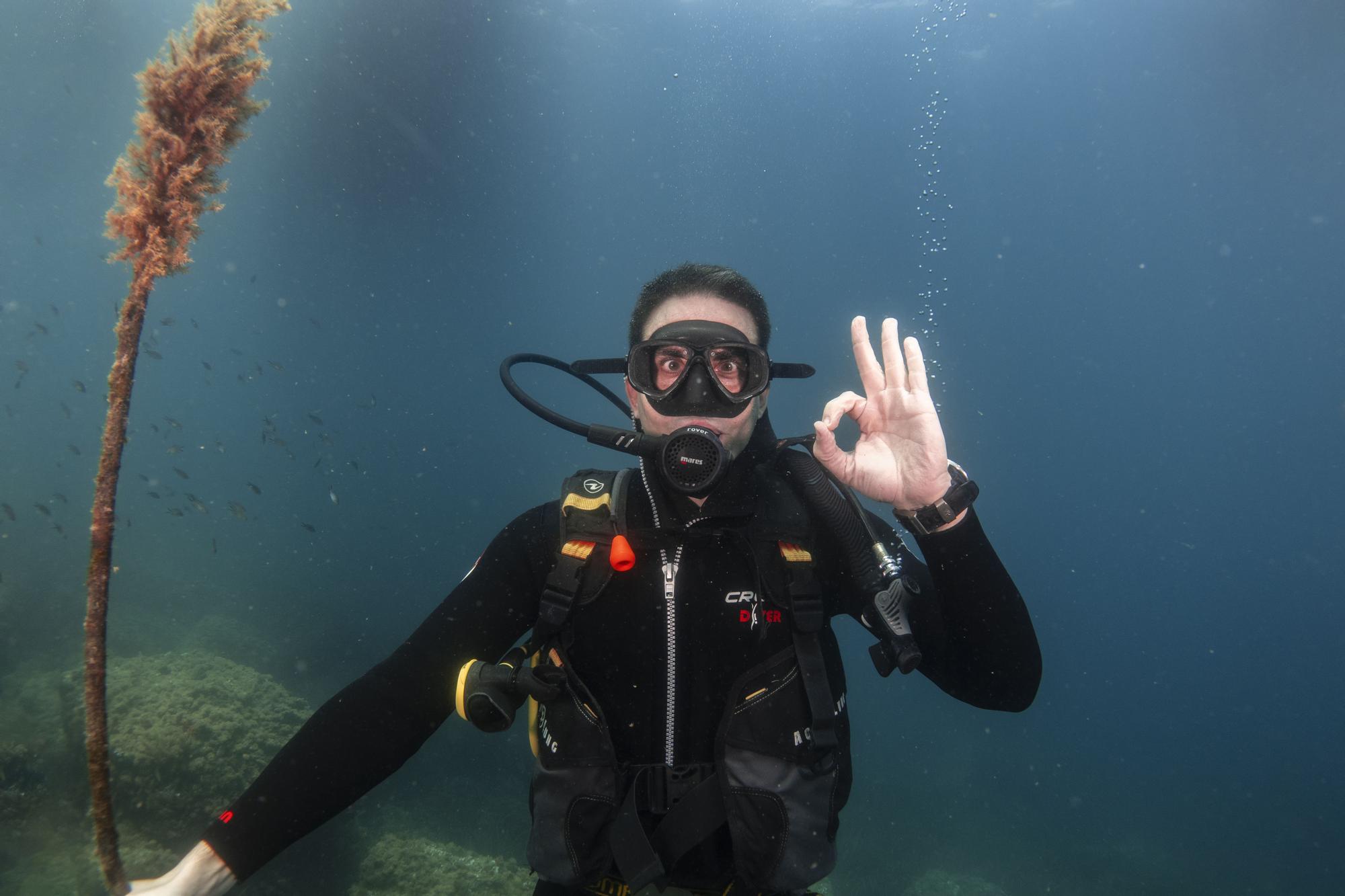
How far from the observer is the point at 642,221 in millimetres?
47312

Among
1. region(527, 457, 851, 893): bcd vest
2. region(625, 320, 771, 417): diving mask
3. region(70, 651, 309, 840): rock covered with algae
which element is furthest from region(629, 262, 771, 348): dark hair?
region(70, 651, 309, 840): rock covered with algae

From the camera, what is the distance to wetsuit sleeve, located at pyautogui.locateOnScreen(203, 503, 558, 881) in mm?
1835

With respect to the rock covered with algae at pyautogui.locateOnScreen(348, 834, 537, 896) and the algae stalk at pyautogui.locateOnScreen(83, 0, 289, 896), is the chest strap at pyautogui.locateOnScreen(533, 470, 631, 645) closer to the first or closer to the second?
the algae stalk at pyautogui.locateOnScreen(83, 0, 289, 896)

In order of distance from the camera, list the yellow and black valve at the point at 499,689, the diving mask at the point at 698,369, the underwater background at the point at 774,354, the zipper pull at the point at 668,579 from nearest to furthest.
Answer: the yellow and black valve at the point at 499,689 < the zipper pull at the point at 668,579 < the diving mask at the point at 698,369 < the underwater background at the point at 774,354

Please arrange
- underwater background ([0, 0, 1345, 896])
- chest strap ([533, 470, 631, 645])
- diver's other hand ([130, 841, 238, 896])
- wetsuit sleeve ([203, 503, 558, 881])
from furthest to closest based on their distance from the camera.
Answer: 1. underwater background ([0, 0, 1345, 896])
2. chest strap ([533, 470, 631, 645])
3. wetsuit sleeve ([203, 503, 558, 881])
4. diver's other hand ([130, 841, 238, 896])

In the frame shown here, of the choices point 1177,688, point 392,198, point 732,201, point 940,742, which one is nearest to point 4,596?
point 392,198

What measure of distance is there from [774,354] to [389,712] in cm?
7343

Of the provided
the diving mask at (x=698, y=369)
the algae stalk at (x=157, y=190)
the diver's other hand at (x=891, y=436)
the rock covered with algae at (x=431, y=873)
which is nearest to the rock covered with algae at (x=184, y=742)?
the rock covered with algae at (x=431, y=873)

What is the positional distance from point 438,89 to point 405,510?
24.6m

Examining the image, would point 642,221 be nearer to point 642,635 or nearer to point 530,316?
point 530,316

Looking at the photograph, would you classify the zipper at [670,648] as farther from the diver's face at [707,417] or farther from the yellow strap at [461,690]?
the yellow strap at [461,690]

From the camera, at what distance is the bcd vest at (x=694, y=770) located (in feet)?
6.85

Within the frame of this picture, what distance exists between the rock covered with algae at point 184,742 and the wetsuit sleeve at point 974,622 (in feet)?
29.8

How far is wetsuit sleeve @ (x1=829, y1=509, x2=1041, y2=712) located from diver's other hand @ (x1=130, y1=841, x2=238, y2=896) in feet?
7.31
